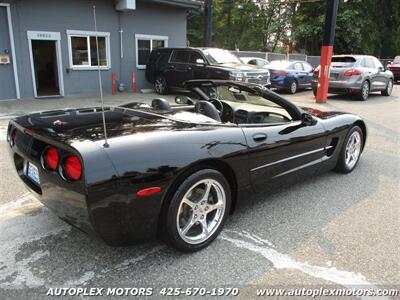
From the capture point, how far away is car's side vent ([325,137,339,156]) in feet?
14.3

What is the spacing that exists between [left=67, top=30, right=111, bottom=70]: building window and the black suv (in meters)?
1.73

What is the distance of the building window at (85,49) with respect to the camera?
42.4 ft

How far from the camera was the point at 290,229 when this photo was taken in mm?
3355

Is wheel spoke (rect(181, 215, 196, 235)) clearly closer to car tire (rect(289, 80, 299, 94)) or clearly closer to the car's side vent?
the car's side vent

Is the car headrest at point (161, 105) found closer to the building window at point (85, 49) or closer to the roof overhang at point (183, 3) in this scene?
the building window at point (85, 49)

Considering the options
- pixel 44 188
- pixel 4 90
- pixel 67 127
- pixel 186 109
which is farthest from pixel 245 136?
pixel 4 90

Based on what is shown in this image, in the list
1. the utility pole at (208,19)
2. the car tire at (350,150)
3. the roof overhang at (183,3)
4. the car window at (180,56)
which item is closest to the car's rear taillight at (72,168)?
the car tire at (350,150)

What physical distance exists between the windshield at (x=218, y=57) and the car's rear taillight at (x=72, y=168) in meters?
10.8

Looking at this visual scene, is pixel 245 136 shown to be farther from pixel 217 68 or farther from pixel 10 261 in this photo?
pixel 217 68

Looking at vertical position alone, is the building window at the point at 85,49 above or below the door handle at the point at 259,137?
above

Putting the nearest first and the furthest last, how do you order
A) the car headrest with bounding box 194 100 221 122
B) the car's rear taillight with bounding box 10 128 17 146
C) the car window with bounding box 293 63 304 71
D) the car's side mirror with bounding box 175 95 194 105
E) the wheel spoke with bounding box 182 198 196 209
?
the wheel spoke with bounding box 182 198 196 209 → the car's rear taillight with bounding box 10 128 17 146 → the car headrest with bounding box 194 100 221 122 → the car's side mirror with bounding box 175 95 194 105 → the car window with bounding box 293 63 304 71

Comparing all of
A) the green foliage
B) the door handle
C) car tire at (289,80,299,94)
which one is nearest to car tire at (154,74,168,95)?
car tire at (289,80,299,94)

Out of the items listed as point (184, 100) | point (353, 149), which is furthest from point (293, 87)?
point (184, 100)

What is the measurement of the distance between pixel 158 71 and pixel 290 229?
11.6m
